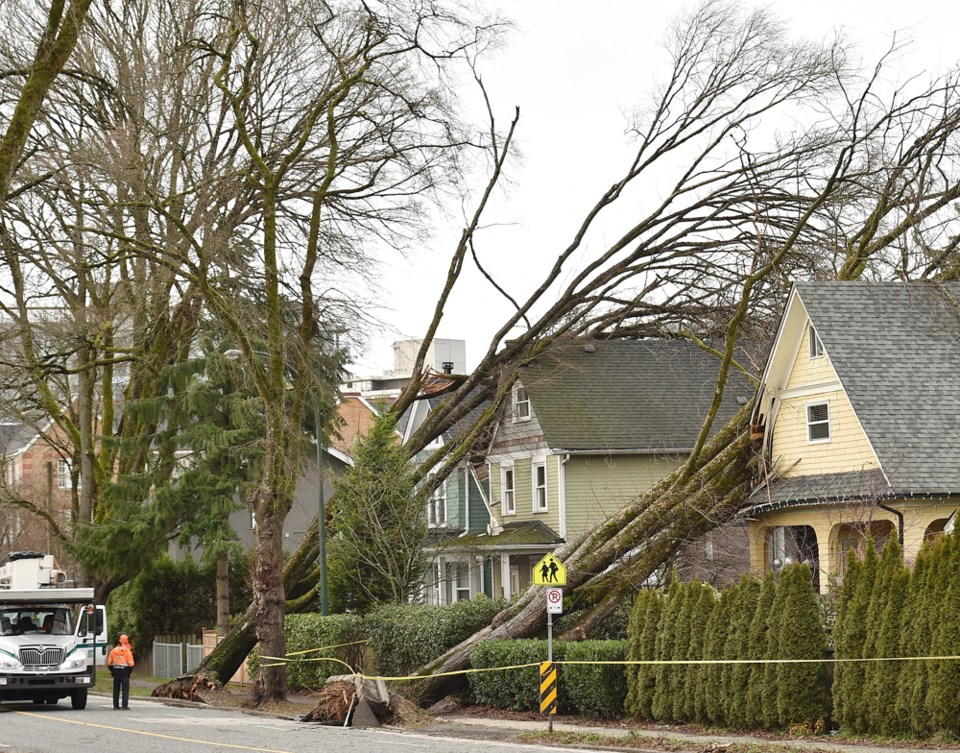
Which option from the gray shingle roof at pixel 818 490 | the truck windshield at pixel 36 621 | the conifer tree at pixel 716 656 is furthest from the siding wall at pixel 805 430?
the truck windshield at pixel 36 621

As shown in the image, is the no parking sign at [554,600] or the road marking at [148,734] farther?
the no parking sign at [554,600]

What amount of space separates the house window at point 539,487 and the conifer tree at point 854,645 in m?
26.7

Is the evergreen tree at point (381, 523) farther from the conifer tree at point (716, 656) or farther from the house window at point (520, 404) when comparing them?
the conifer tree at point (716, 656)

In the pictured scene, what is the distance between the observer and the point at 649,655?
23500 mm

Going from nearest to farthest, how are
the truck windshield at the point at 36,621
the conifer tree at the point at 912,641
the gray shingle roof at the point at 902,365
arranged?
1. the conifer tree at the point at 912,641
2. the gray shingle roof at the point at 902,365
3. the truck windshield at the point at 36,621

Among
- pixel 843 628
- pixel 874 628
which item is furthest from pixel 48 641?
pixel 874 628

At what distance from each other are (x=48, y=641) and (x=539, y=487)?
20.2 meters

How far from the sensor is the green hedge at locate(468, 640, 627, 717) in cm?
2395

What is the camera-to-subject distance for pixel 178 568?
46.4m

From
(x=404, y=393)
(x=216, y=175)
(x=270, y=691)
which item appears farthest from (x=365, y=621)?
(x=216, y=175)

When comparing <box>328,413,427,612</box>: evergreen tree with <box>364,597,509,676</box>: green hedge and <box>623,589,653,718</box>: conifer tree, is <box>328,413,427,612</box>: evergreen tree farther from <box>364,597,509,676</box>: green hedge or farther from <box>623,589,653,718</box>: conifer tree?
<box>623,589,653,718</box>: conifer tree

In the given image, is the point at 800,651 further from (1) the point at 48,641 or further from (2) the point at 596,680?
(1) the point at 48,641

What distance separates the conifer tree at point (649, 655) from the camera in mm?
23172

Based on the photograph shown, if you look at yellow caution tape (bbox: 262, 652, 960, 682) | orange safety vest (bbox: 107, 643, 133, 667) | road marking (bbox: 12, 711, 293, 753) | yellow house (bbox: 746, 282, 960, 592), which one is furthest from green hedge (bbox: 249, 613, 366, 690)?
yellow house (bbox: 746, 282, 960, 592)
